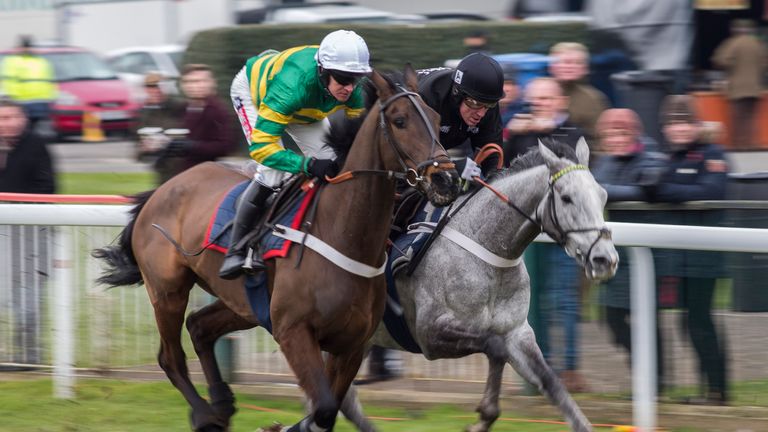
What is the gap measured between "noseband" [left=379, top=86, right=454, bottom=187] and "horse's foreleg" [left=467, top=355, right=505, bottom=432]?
1166mm

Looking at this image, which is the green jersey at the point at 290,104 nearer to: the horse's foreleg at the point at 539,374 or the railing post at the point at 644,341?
the horse's foreleg at the point at 539,374

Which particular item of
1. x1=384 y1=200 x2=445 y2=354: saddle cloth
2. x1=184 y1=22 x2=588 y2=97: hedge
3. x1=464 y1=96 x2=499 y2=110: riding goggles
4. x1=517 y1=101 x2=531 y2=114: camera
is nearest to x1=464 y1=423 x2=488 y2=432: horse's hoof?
x1=384 y1=200 x2=445 y2=354: saddle cloth

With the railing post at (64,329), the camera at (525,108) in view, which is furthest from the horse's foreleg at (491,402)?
the railing post at (64,329)

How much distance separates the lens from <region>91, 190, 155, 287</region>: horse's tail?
6359 mm

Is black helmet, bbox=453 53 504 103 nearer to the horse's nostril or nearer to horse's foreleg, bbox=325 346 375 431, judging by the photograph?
the horse's nostril

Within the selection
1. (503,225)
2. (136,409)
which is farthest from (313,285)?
(136,409)

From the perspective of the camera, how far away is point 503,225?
5.50 metres

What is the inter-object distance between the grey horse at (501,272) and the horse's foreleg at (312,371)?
0.58 m

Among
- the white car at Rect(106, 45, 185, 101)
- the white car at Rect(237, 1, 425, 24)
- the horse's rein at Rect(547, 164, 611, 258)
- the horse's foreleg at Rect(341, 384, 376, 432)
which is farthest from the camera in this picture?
the white car at Rect(106, 45, 185, 101)

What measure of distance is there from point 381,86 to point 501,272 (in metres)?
1.10

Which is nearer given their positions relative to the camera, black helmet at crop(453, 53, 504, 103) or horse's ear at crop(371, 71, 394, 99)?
horse's ear at crop(371, 71, 394, 99)

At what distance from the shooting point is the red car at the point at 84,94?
17000 mm

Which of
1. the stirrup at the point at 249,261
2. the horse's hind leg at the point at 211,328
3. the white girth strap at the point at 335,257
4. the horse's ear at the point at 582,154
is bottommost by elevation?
the horse's hind leg at the point at 211,328

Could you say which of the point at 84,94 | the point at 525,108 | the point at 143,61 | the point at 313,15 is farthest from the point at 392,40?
the point at 525,108
